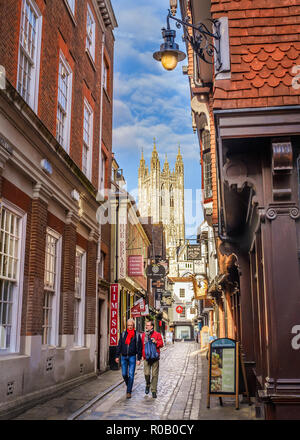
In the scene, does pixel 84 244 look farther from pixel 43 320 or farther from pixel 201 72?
pixel 201 72

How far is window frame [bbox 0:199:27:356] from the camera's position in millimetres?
9500

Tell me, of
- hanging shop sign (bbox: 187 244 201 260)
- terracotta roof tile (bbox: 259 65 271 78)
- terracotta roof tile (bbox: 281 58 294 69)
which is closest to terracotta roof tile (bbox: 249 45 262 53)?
terracotta roof tile (bbox: 259 65 271 78)

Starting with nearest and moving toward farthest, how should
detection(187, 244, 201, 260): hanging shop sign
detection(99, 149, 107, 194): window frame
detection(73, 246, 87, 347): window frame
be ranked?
1. detection(73, 246, 87, 347): window frame
2. detection(99, 149, 107, 194): window frame
3. detection(187, 244, 201, 260): hanging shop sign

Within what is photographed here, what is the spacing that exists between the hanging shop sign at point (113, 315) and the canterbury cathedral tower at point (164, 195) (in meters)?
110

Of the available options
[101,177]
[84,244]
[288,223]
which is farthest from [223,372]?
[101,177]

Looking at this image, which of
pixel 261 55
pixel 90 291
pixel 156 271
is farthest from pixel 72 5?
pixel 156 271

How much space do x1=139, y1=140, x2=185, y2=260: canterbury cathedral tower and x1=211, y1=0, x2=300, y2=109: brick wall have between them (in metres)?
123

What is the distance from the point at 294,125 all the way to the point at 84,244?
1013 centimetres

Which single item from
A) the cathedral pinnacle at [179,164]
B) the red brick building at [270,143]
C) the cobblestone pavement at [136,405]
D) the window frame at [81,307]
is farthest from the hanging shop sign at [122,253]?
the cathedral pinnacle at [179,164]

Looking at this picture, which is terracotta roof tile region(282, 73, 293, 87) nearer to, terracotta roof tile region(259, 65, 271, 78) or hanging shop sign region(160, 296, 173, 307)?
terracotta roof tile region(259, 65, 271, 78)

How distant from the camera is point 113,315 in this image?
1898 centimetres

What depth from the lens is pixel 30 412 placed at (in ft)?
29.1

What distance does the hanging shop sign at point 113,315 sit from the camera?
18734 mm

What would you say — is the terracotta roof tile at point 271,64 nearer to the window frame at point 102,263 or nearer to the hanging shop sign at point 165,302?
the window frame at point 102,263
